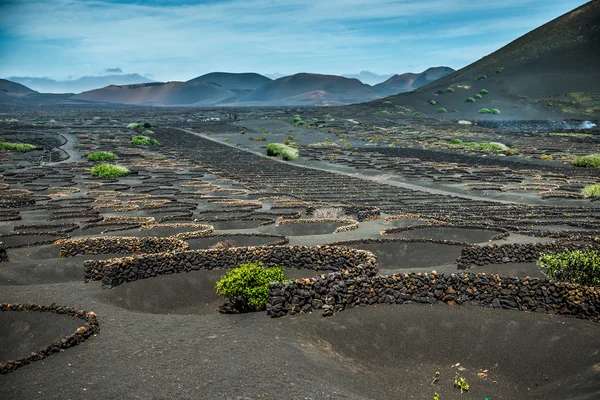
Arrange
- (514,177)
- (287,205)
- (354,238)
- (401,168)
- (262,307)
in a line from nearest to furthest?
(262,307) < (354,238) < (287,205) < (514,177) < (401,168)

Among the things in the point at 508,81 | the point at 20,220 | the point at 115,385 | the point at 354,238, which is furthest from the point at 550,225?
the point at 508,81

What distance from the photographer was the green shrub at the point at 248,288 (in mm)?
17859

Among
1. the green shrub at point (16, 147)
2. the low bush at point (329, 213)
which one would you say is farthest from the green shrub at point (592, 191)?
the green shrub at point (16, 147)

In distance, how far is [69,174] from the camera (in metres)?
63.3

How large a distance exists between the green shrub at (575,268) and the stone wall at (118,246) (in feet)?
51.5

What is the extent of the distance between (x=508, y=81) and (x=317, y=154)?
344 ft

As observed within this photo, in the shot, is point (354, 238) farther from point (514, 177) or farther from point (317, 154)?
point (317, 154)

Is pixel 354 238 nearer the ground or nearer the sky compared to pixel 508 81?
nearer the ground

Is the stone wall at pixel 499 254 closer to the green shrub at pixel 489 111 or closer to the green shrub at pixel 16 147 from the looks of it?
the green shrub at pixel 16 147

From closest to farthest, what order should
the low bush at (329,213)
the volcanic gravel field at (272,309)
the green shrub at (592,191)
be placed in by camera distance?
the volcanic gravel field at (272,309) < the low bush at (329,213) < the green shrub at (592,191)

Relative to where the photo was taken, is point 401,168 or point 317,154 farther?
point 317,154

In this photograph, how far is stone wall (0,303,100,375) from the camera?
519 inches

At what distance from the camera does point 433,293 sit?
58.6 feet

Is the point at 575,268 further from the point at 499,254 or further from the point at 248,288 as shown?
the point at 248,288
